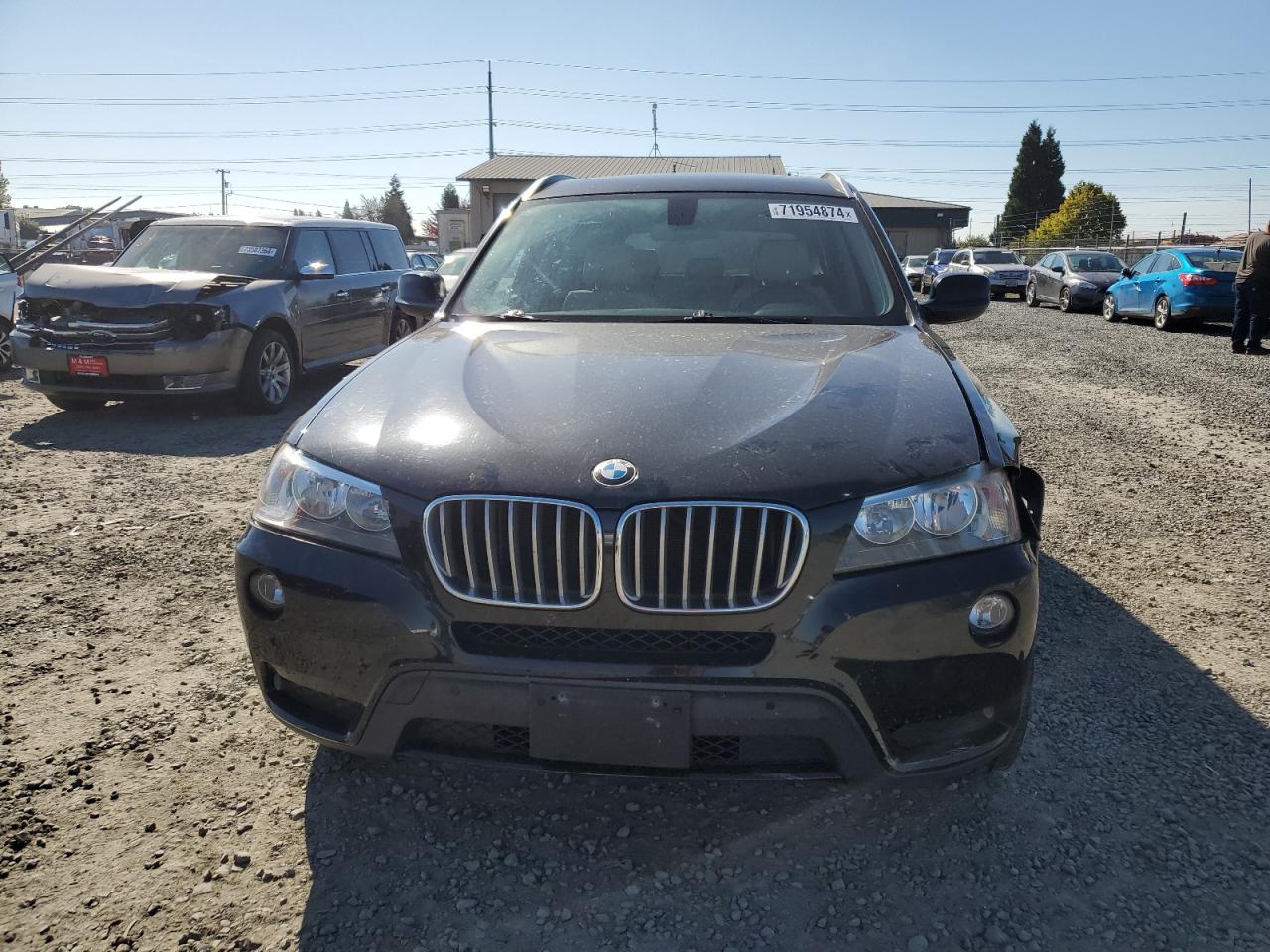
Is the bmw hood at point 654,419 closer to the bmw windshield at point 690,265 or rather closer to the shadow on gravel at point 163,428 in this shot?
the bmw windshield at point 690,265

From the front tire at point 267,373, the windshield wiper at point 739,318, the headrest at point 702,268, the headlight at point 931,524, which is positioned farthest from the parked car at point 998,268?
the headlight at point 931,524

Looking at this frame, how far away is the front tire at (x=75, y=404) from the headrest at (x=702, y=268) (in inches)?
269

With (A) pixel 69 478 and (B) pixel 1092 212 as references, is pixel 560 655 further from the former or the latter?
(B) pixel 1092 212

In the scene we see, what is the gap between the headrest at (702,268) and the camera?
355 centimetres

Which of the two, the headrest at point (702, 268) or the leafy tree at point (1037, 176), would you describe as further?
Result: the leafy tree at point (1037, 176)

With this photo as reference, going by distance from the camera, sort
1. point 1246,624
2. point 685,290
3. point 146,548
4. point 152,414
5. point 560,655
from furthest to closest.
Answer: point 152,414
point 146,548
point 1246,624
point 685,290
point 560,655

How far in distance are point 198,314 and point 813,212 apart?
5.74 metres

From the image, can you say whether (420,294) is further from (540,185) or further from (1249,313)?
(1249,313)

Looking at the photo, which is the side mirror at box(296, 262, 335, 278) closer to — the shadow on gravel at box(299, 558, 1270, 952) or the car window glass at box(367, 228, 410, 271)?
the car window glass at box(367, 228, 410, 271)

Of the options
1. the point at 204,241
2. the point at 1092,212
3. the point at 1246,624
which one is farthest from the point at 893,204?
the point at 1246,624

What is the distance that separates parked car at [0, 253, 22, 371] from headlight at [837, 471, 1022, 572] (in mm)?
10758

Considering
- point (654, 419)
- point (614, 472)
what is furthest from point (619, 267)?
point (614, 472)

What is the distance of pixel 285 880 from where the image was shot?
7.48 ft

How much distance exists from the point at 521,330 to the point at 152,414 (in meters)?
6.35
